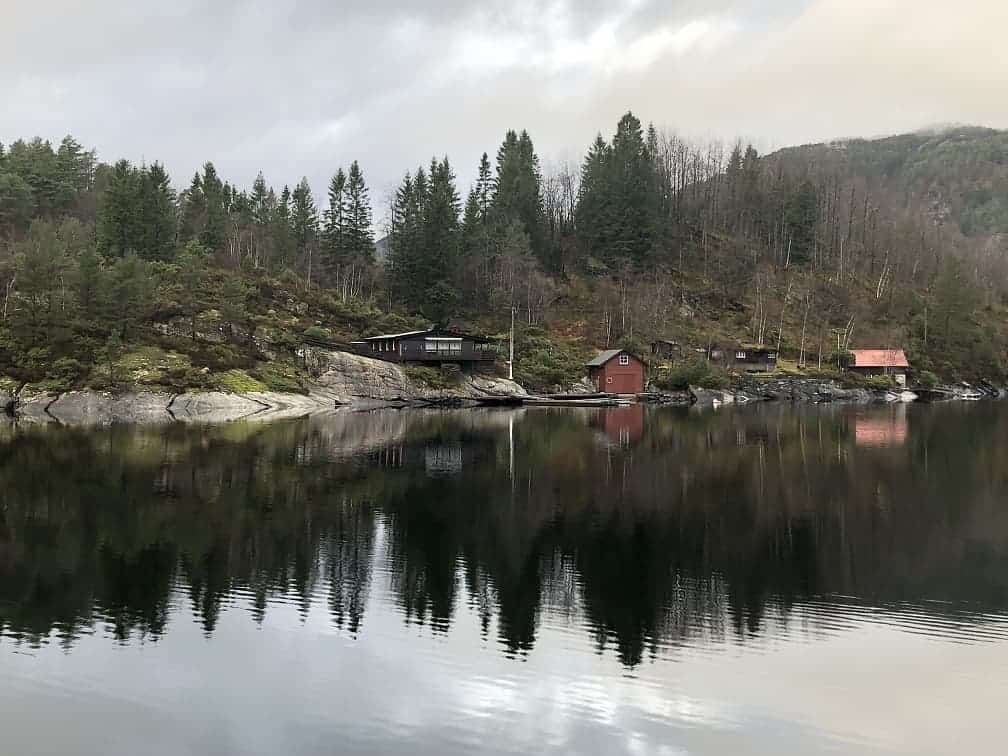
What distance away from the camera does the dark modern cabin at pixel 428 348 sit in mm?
81062

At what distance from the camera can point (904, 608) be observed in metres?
16.0

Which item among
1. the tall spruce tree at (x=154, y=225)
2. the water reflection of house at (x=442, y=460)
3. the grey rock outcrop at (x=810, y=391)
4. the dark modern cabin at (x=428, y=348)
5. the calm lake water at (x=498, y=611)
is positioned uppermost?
the tall spruce tree at (x=154, y=225)

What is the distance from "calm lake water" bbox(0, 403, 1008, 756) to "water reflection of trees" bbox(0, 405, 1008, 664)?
0.12m

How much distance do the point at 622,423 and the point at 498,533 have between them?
125 feet

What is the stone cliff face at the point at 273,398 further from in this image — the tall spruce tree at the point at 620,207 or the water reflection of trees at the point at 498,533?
the tall spruce tree at the point at 620,207

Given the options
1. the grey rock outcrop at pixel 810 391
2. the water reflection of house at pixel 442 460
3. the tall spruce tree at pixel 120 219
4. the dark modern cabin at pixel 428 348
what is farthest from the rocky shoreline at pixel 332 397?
the tall spruce tree at pixel 120 219

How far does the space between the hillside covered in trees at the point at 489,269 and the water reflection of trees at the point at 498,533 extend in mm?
28572

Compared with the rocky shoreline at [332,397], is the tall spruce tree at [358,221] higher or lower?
higher

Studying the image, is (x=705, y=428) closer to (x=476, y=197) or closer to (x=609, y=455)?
(x=609, y=455)

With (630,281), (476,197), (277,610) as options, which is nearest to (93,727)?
(277,610)

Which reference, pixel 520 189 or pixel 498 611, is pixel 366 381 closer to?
pixel 520 189

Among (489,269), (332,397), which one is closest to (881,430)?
(332,397)

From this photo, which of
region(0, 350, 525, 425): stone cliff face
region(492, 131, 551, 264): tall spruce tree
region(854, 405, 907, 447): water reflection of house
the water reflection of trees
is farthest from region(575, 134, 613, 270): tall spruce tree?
the water reflection of trees

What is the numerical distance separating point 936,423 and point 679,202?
78557mm
